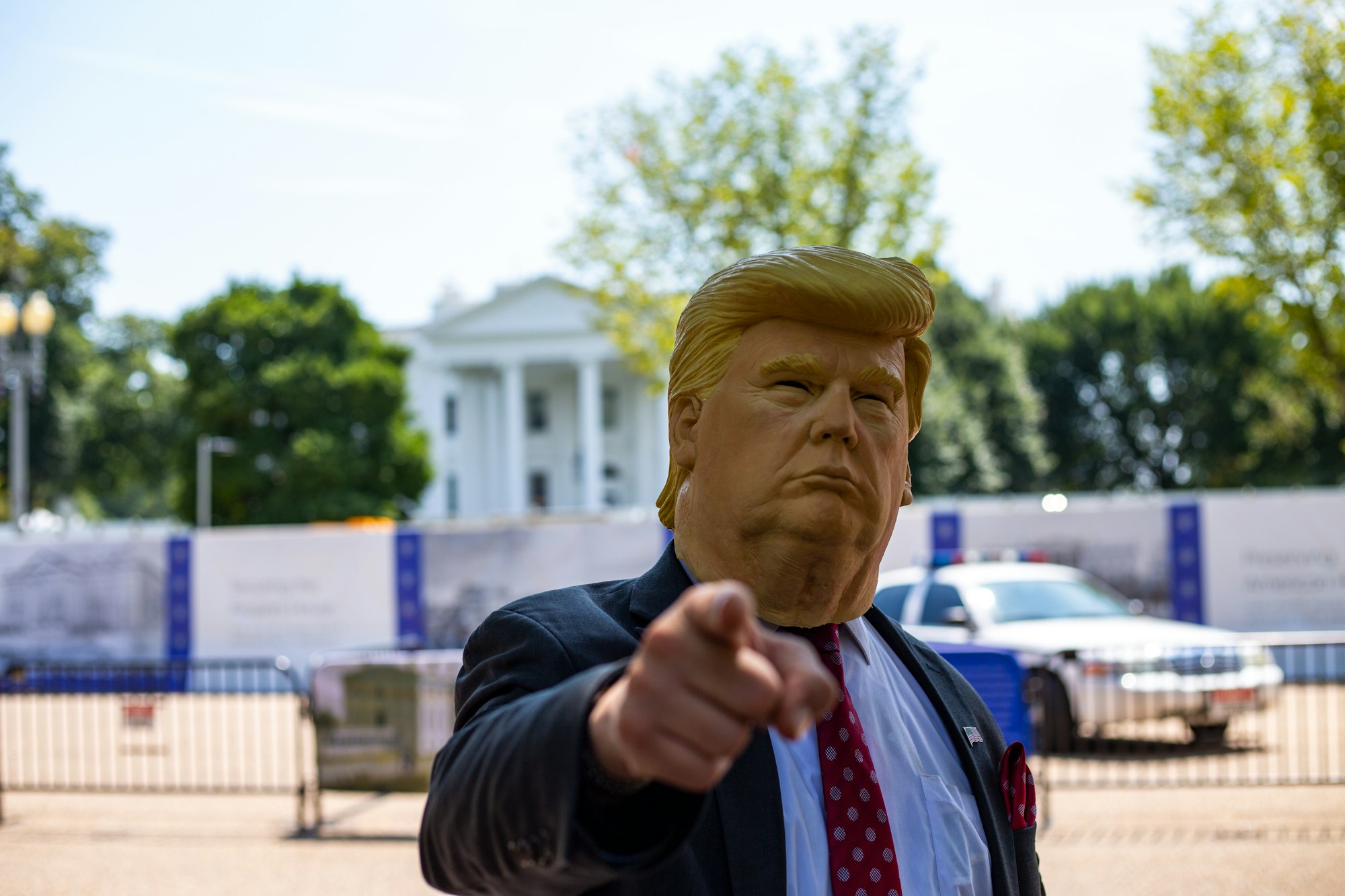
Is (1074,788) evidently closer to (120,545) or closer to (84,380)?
(120,545)

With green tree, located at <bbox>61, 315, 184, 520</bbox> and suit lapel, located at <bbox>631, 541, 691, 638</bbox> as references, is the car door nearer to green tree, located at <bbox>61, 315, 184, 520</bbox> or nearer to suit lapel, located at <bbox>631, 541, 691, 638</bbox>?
suit lapel, located at <bbox>631, 541, 691, 638</bbox>

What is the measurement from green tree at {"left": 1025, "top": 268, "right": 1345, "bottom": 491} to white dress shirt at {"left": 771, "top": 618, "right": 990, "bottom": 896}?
137ft

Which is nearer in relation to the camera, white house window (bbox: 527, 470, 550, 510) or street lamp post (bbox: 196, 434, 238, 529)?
street lamp post (bbox: 196, 434, 238, 529)

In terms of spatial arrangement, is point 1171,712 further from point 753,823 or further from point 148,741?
point 148,741

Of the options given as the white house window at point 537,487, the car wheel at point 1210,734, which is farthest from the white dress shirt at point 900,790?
the white house window at point 537,487

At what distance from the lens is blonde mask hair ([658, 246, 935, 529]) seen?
177 centimetres

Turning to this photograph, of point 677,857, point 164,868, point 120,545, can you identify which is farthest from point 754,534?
point 120,545

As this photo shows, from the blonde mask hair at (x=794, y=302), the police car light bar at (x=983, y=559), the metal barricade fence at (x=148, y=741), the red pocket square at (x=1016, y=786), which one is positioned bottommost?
the metal barricade fence at (x=148, y=741)

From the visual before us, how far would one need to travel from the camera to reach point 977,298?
4738 centimetres

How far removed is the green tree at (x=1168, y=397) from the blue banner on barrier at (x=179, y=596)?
33949mm

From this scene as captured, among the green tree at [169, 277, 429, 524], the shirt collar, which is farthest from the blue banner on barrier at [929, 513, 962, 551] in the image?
the green tree at [169, 277, 429, 524]

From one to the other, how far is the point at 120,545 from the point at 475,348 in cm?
4254

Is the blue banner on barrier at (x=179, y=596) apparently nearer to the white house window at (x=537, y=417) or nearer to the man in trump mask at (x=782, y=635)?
the man in trump mask at (x=782, y=635)

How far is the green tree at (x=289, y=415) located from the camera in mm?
40219
